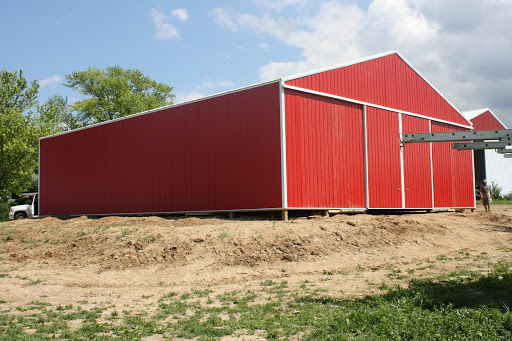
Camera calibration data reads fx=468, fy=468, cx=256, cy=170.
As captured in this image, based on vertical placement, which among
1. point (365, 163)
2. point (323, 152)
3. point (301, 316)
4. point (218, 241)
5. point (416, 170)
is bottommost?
point (301, 316)

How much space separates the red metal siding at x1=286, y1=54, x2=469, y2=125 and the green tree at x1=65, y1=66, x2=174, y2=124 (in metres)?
36.0

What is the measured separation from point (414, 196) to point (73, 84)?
4561cm

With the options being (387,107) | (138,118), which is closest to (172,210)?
(138,118)

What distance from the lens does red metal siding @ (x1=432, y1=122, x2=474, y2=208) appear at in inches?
804

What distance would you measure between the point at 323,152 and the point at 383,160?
3454 millimetres

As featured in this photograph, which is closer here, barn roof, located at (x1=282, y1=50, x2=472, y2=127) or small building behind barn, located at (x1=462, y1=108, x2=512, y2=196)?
barn roof, located at (x1=282, y1=50, x2=472, y2=127)

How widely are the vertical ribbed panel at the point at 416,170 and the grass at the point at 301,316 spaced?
37.0ft

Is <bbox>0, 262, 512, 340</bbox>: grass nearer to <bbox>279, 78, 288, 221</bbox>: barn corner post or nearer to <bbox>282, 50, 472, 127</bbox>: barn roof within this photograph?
<bbox>279, 78, 288, 221</bbox>: barn corner post

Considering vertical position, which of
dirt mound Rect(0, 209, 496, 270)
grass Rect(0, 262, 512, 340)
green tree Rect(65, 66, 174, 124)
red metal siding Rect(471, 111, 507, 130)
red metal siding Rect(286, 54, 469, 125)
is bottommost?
grass Rect(0, 262, 512, 340)

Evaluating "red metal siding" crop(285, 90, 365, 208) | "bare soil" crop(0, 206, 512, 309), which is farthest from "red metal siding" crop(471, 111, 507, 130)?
"bare soil" crop(0, 206, 512, 309)

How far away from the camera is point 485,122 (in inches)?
1293

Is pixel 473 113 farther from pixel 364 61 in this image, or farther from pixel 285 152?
pixel 285 152

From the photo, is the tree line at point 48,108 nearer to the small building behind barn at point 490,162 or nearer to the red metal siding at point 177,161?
the red metal siding at point 177,161

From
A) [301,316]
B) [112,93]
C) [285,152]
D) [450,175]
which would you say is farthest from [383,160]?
[112,93]
